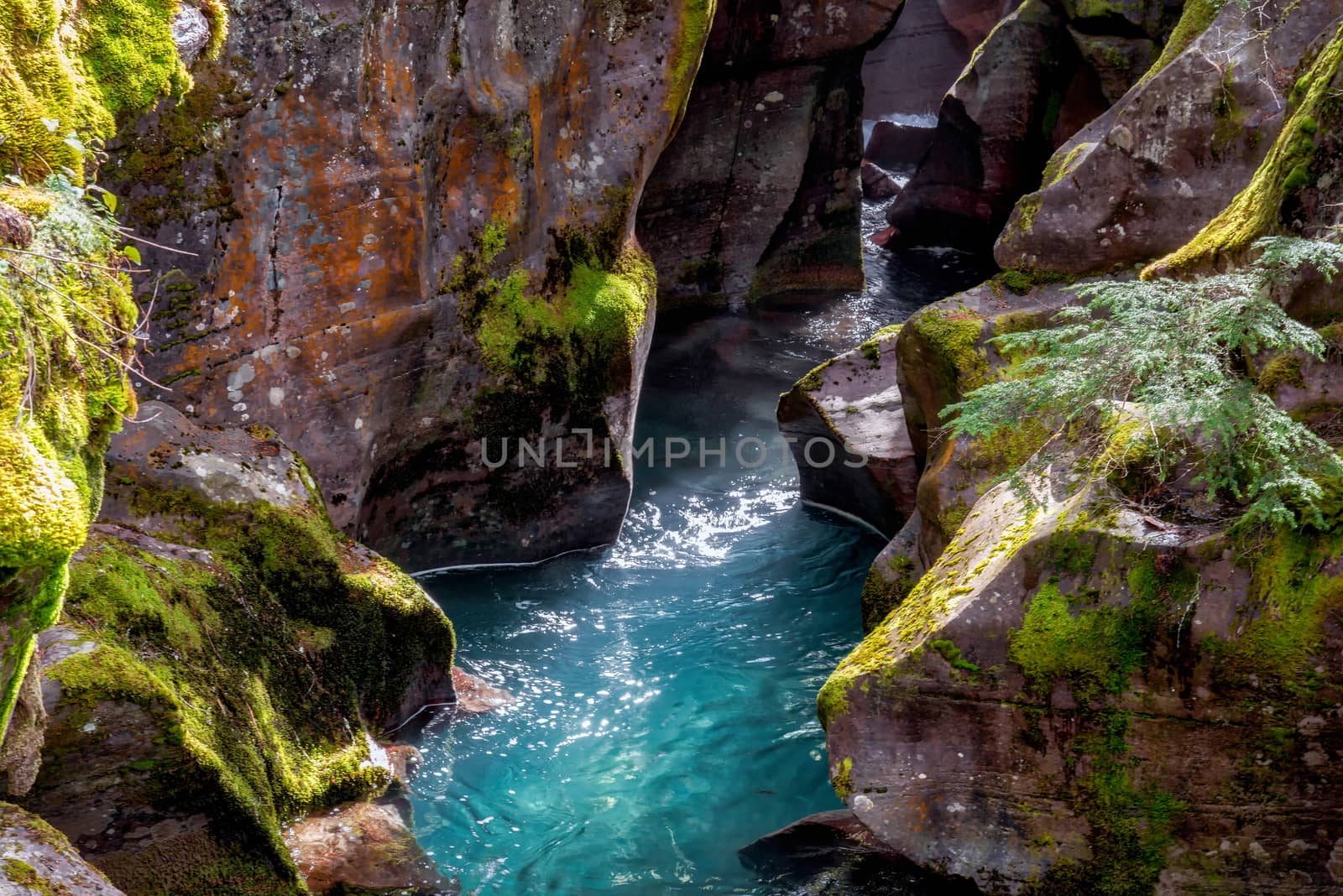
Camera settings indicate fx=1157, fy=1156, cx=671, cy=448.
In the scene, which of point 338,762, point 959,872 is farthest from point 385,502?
point 959,872

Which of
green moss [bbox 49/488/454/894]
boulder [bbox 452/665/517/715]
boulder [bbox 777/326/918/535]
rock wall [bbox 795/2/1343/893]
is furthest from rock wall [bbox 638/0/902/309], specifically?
rock wall [bbox 795/2/1343/893]

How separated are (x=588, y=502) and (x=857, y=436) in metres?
2.64

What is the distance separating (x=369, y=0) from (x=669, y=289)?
9916 millimetres

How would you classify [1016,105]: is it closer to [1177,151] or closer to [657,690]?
[1177,151]

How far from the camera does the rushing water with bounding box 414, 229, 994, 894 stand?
23.6ft

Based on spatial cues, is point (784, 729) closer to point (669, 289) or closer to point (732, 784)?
point (732, 784)

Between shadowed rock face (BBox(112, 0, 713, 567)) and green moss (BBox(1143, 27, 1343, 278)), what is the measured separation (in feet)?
17.1

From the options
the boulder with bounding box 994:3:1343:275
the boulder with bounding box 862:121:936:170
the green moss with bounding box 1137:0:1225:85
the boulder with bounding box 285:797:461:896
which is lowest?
the boulder with bounding box 285:797:461:896

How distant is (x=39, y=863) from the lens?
418 cm

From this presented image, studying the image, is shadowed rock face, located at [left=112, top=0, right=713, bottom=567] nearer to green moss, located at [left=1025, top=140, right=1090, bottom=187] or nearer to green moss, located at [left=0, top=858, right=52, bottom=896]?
green moss, located at [left=1025, top=140, right=1090, bottom=187]

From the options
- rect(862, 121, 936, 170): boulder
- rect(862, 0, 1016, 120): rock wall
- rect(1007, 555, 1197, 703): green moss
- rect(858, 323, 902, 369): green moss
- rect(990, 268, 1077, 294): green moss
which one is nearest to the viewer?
rect(1007, 555, 1197, 703): green moss

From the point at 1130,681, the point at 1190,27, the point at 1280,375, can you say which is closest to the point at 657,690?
the point at 1130,681

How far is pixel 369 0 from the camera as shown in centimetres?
823

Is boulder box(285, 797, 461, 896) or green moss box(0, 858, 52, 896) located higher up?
green moss box(0, 858, 52, 896)
